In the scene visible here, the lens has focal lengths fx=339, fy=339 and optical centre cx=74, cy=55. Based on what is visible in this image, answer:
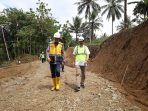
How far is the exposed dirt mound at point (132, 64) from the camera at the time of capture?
47.8ft

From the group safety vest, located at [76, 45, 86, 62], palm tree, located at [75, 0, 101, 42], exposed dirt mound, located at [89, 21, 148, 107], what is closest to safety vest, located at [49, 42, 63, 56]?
safety vest, located at [76, 45, 86, 62]

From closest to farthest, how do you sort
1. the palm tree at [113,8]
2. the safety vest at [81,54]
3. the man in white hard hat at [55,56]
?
the man in white hard hat at [55,56]
the safety vest at [81,54]
the palm tree at [113,8]

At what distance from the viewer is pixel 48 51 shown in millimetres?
12234

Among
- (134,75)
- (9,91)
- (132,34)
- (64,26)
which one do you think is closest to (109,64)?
(132,34)

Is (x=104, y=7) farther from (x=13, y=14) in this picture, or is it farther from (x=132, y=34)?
(x=132, y=34)

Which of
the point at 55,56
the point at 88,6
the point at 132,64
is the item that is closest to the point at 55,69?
the point at 55,56

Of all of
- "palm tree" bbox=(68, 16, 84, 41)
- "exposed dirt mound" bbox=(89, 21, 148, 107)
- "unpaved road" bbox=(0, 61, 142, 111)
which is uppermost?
"palm tree" bbox=(68, 16, 84, 41)

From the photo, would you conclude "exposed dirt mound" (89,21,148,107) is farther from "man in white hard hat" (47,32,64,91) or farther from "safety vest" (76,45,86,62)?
"man in white hard hat" (47,32,64,91)

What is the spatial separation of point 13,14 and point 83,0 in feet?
48.6

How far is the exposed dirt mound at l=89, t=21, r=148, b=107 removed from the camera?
14.6m

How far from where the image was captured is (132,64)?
1916 cm

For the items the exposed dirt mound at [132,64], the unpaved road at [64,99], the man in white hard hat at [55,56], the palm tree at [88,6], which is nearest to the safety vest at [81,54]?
the man in white hard hat at [55,56]

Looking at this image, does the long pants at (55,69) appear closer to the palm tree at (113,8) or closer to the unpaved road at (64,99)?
the unpaved road at (64,99)

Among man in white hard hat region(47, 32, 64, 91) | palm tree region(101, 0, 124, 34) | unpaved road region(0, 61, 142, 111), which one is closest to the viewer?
unpaved road region(0, 61, 142, 111)
